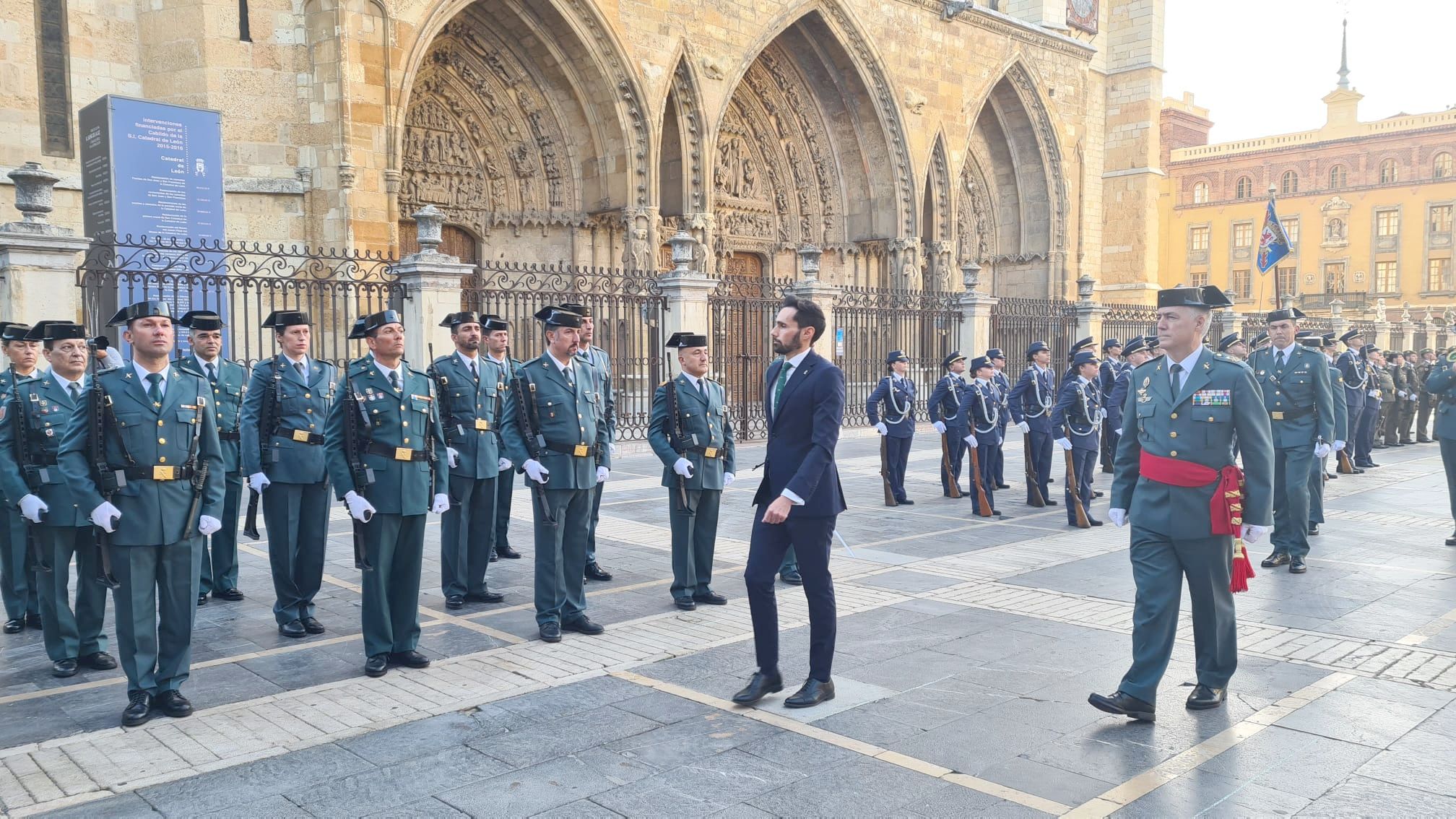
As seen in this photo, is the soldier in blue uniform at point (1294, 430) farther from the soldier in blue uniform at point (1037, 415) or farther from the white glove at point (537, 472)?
the white glove at point (537, 472)

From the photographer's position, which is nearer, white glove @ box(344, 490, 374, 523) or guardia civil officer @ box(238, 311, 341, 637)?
white glove @ box(344, 490, 374, 523)

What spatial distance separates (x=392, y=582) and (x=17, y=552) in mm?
2433

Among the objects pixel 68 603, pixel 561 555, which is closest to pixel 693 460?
pixel 561 555

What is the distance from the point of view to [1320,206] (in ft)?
184

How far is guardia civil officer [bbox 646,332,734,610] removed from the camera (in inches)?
264

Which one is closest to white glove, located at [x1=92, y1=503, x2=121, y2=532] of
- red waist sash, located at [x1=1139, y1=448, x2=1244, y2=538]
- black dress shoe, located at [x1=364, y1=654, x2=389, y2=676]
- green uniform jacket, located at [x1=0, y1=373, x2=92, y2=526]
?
green uniform jacket, located at [x1=0, y1=373, x2=92, y2=526]

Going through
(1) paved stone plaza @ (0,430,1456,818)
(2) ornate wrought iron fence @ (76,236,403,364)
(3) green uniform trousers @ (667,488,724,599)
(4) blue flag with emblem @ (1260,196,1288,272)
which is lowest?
(1) paved stone plaza @ (0,430,1456,818)

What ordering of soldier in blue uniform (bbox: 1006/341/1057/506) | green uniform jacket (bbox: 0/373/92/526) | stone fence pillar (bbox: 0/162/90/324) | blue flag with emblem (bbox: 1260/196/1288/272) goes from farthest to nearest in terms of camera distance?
blue flag with emblem (bbox: 1260/196/1288/272)
soldier in blue uniform (bbox: 1006/341/1057/506)
stone fence pillar (bbox: 0/162/90/324)
green uniform jacket (bbox: 0/373/92/526)

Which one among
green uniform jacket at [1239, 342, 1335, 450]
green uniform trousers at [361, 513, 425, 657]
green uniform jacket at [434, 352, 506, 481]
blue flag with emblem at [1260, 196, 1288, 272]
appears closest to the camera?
green uniform trousers at [361, 513, 425, 657]

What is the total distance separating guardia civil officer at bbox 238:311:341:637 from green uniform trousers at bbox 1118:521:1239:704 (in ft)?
14.4

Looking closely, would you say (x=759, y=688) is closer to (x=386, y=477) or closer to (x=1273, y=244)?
(x=386, y=477)

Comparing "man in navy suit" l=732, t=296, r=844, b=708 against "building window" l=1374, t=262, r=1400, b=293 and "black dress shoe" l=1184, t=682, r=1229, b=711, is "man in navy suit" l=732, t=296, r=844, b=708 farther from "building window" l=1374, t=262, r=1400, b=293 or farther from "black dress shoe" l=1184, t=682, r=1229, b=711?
"building window" l=1374, t=262, r=1400, b=293

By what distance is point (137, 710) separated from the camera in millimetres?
4605

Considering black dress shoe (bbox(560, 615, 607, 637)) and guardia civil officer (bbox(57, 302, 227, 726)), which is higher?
guardia civil officer (bbox(57, 302, 227, 726))
